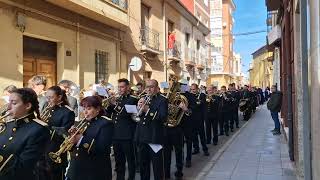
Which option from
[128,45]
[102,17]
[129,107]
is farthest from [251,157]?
[128,45]

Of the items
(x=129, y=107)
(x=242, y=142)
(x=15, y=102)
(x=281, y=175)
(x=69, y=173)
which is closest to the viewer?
(x=15, y=102)

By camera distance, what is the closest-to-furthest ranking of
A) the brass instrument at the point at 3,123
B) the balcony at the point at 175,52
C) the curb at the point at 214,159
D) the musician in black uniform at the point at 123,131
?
the brass instrument at the point at 3,123 → the musician in black uniform at the point at 123,131 → the curb at the point at 214,159 → the balcony at the point at 175,52

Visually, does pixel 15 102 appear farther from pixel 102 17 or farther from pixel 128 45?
pixel 128 45

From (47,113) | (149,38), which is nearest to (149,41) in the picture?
(149,38)

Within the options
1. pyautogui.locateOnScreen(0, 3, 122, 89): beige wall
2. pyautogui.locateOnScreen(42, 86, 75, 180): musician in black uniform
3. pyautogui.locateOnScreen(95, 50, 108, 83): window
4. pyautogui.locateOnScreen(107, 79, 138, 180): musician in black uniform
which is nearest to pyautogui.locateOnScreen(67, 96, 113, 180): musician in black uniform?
pyautogui.locateOnScreen(42, 86, 75, 180): musician in black uniform

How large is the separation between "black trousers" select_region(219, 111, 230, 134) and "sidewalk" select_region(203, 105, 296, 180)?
902 mm

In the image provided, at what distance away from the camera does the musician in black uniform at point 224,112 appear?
619 inches

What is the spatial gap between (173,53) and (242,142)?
47.4ft

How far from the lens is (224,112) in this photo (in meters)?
16.0

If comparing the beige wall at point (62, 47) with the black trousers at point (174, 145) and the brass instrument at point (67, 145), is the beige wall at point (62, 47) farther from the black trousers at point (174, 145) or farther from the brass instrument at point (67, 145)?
the brass instrument at point (67, 145)

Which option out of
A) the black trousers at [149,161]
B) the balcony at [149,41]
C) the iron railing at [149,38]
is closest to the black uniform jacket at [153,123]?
the black trousers at [149,161]

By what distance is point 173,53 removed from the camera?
27812 millimetres

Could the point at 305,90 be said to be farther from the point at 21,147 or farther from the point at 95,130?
the point at 21,147

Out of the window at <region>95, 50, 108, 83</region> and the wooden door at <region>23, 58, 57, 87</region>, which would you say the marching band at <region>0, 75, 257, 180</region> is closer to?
the wooden door at <region>23, 58, 57, 87</region>
